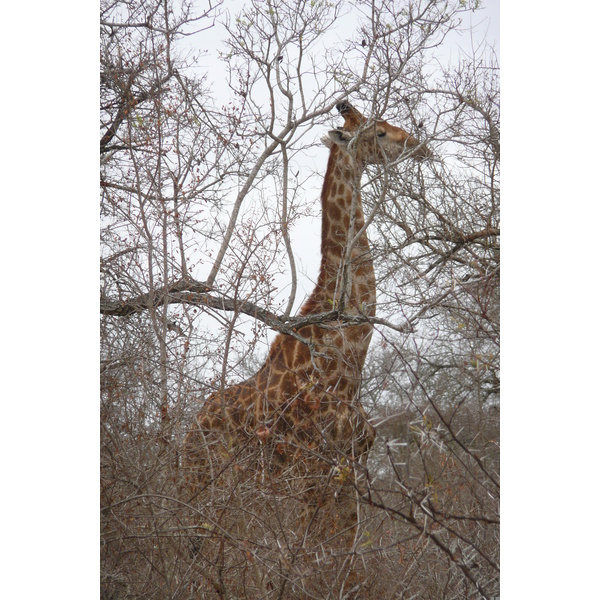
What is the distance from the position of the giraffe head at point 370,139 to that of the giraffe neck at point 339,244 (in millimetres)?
105

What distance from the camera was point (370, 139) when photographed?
12.1ft

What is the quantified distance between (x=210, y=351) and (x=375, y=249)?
1.22 m

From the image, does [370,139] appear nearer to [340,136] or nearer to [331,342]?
[340,136]

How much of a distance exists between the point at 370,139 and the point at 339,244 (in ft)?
1.79

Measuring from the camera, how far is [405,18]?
11.5 ft

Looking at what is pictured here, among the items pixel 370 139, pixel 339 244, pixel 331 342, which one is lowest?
pixel 331 342

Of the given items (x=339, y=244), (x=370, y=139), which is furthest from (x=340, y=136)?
(x=339, y=244)

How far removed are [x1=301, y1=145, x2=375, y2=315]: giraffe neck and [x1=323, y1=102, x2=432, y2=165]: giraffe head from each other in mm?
105

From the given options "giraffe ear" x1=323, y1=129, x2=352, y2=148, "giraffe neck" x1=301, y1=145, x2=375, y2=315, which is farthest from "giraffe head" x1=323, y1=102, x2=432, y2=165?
"giraffe neck" x1=301, y1=145, x2=375, y2=315

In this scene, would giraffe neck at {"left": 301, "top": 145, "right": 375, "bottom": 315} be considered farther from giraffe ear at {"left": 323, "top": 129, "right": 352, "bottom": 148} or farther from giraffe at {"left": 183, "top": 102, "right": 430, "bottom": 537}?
giraffe ear at {"left": 323, "top": 129, "right": 352, "bottom": 148}

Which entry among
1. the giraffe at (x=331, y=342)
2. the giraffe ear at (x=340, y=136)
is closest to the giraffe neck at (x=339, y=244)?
the giraffe at (x=331, y=342)
